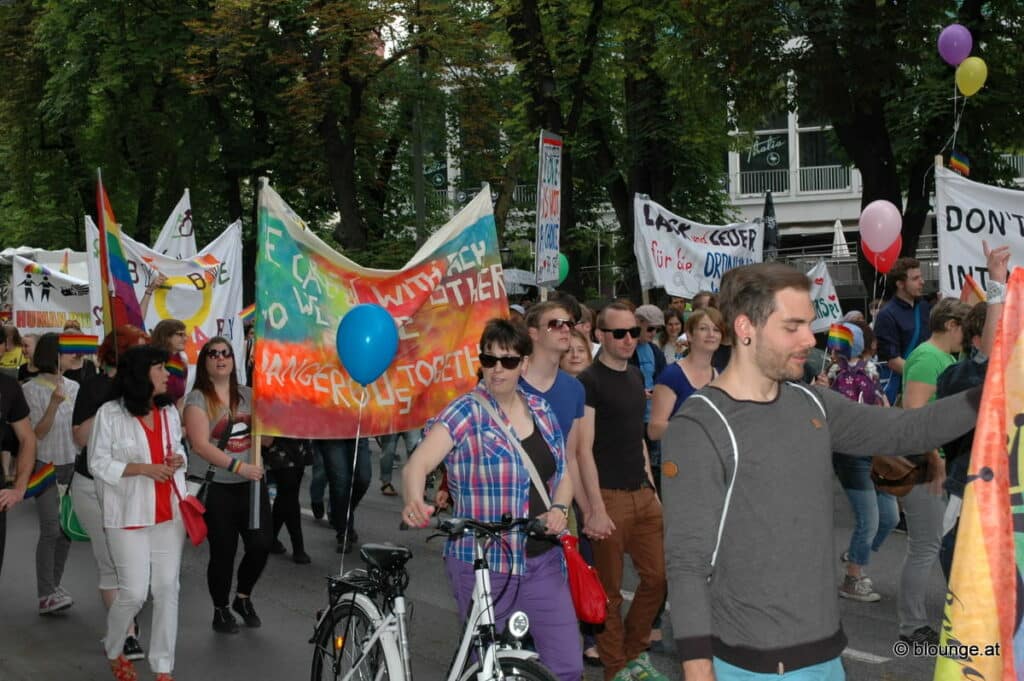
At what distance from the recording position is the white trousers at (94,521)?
24.5ft

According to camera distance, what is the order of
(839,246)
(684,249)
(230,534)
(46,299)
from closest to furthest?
1. (230,534)
2. (684,249)
3. (46,299)
4. (839,246)

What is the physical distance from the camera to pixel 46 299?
18.6m

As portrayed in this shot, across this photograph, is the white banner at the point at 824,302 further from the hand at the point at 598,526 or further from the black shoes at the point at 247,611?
the hand at the point at 598,526

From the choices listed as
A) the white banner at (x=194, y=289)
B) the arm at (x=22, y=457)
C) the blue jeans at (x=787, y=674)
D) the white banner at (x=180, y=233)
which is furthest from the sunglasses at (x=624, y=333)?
the white banner at (x=180, y=233)

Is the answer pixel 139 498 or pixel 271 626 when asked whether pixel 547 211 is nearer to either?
pixel 271 626

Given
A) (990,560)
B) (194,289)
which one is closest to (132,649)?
(990,560)

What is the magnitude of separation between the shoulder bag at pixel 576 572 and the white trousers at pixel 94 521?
121 inches

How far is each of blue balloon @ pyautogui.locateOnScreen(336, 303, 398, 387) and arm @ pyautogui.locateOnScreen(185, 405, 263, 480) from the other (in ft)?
3.53

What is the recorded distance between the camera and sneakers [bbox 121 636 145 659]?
24.7 feet

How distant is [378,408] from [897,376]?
5.10 m

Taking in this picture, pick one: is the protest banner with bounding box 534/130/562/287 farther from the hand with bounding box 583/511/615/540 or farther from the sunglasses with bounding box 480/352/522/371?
the sunglasses with bounding box 480/352/522/371

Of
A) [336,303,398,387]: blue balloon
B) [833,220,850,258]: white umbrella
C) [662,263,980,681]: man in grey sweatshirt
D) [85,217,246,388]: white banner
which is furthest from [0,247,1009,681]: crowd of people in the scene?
[833,220,850,258]: white umbrella

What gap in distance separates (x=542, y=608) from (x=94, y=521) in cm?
326

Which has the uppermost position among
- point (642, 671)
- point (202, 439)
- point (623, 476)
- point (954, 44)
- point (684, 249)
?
point (954, 44)
